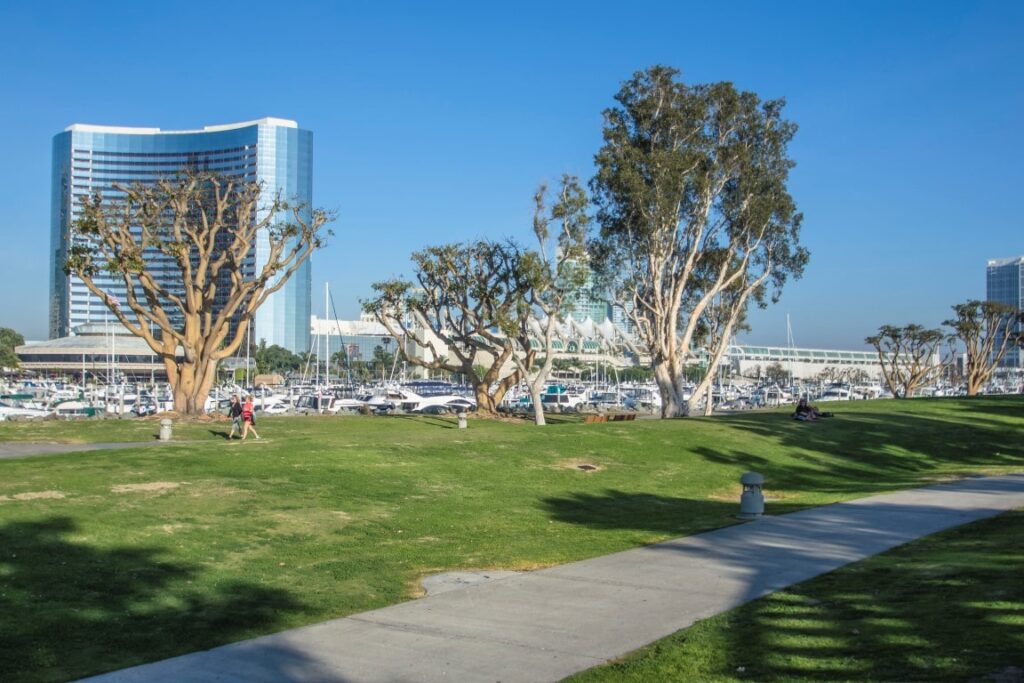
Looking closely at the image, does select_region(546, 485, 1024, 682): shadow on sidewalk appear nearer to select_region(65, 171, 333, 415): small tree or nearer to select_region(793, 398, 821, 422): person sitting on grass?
select_region(793, 398, 821, 422): person sitting on grass

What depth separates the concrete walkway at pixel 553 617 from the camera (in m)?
9.23

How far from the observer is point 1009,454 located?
35.8 m

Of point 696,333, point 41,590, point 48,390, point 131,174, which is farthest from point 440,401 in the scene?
point 131,174

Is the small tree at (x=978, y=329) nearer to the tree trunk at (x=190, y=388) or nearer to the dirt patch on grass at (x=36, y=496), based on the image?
the tree trunk at (x=190, y=388)

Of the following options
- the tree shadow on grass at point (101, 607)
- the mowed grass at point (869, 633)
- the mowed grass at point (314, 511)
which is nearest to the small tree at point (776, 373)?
the mowed grass at point (314, 511)

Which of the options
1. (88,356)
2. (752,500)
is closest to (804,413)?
(752,500)

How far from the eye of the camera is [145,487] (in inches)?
711

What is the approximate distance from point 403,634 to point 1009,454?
3144 cm

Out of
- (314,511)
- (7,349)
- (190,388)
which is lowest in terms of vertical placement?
(314,511)

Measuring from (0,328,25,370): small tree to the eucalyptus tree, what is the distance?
104 m

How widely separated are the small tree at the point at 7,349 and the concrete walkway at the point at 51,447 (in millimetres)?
109982

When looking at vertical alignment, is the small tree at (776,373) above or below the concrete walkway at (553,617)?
above

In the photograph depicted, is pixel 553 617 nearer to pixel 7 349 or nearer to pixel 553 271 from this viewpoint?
pixel 553 271

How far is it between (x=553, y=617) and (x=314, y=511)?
776cm
